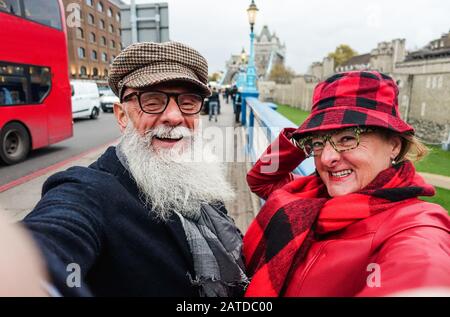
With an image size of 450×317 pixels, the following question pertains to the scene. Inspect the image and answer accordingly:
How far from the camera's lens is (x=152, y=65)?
60.9 inches

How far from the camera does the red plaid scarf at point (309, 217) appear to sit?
1.20 meters

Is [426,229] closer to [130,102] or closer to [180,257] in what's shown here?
[180,257]

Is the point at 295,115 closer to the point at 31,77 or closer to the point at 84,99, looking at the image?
the point at 84,99

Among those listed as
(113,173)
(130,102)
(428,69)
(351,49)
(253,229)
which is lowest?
(253,229)

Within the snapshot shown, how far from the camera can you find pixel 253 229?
1.71m

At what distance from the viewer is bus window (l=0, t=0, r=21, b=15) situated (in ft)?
22.3

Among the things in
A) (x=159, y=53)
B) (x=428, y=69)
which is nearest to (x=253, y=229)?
(x=159, y=53)

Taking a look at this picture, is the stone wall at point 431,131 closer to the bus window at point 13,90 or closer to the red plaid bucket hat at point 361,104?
the bus window at point 13,90

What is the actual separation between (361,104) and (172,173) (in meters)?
0.95

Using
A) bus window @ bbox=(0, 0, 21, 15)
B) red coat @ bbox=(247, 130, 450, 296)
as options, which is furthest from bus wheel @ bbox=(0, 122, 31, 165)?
red coat @ bbox=(247, 130, 450, 296)

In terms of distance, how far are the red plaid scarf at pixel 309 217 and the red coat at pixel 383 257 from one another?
36 millimetres

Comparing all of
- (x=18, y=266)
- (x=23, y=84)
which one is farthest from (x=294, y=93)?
(x=18, y=266)

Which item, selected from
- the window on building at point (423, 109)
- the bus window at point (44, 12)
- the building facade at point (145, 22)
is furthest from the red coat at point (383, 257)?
the window on building at point (423, 109)
